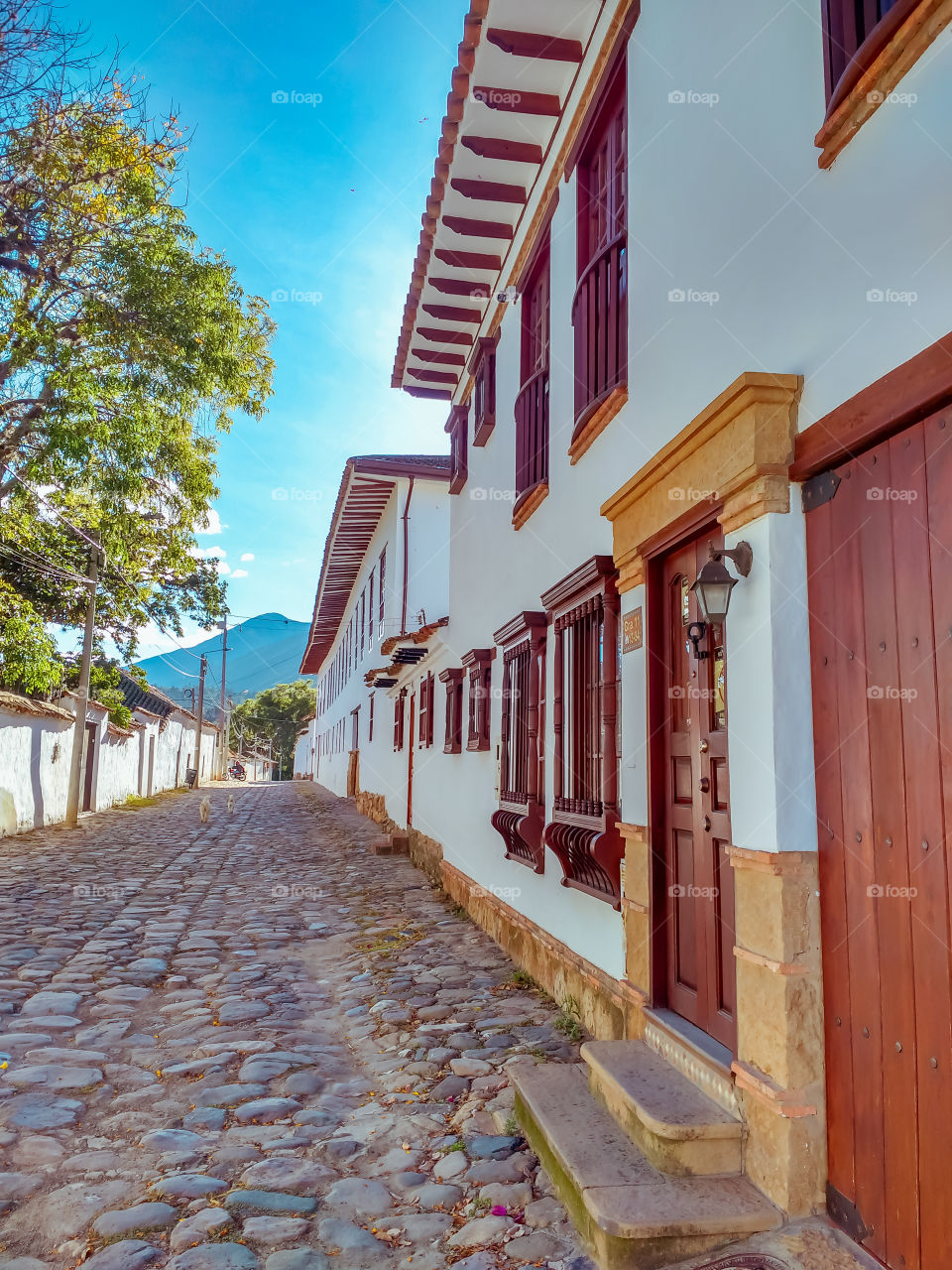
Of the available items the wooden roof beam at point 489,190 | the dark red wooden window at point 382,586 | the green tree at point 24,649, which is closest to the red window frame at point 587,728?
the wooden roof beam at point 489,190

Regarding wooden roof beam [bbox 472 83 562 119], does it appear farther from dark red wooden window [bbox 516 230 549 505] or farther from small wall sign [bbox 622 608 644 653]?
small wall sign [bbox 622 608 644 653]

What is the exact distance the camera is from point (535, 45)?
5309 millimetres

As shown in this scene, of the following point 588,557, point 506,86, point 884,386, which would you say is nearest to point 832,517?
point 884,386

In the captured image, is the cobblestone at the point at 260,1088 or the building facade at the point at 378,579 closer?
the cobblestone at the point at 260,1088

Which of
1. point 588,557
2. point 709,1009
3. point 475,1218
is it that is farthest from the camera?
point 588,557

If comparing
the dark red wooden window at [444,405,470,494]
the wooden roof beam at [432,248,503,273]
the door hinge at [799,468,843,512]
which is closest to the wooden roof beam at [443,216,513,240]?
the wooden roof beam at [432,248,503,273]

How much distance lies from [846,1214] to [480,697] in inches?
217

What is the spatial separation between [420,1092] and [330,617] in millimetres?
23453

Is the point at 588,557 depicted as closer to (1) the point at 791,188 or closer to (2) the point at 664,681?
(2) the point at 664,681

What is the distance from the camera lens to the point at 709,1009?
3.32 meters

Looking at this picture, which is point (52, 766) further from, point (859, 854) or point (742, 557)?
point (859, 854)

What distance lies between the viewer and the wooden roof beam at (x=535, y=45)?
5.28 meters

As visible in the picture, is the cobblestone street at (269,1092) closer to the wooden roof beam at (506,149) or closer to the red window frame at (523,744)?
the red window frame at (523,744)

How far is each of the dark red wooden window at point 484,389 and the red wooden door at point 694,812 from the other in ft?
14.9
